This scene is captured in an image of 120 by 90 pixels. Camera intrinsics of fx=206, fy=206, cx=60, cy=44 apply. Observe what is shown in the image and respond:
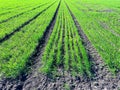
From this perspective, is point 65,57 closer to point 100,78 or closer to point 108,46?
point 100,78

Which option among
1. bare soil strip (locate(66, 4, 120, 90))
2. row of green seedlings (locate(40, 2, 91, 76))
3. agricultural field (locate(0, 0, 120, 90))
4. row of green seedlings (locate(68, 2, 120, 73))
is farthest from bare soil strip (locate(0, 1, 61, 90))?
row of green seedlings (locate(68, 2, 120, 73))

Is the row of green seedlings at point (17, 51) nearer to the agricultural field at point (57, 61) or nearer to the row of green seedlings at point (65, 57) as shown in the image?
the agricultural field at point (57, 61)

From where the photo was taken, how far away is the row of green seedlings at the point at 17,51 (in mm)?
11297

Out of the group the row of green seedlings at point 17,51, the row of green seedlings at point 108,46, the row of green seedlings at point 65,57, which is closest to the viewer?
the row of green seedlings at point 17,51

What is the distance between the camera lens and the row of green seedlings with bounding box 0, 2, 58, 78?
1130 cm

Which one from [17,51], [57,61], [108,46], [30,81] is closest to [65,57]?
[57,61]

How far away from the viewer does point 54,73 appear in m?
11.2

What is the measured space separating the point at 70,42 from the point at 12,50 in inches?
195

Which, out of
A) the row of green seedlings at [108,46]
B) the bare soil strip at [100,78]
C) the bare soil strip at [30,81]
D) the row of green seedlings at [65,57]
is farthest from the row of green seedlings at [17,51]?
the row of green seedlings at [108,46]

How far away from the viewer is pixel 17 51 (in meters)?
14.1

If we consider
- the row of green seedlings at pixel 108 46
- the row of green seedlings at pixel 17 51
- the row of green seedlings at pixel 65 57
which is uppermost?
the row of green seedlings at pixel 17 51

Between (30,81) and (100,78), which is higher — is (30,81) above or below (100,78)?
above

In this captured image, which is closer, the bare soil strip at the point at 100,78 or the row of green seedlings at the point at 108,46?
the bare soil strip at the point at 100,78

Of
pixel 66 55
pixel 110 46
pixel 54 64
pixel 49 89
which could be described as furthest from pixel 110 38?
pixel 49 89
